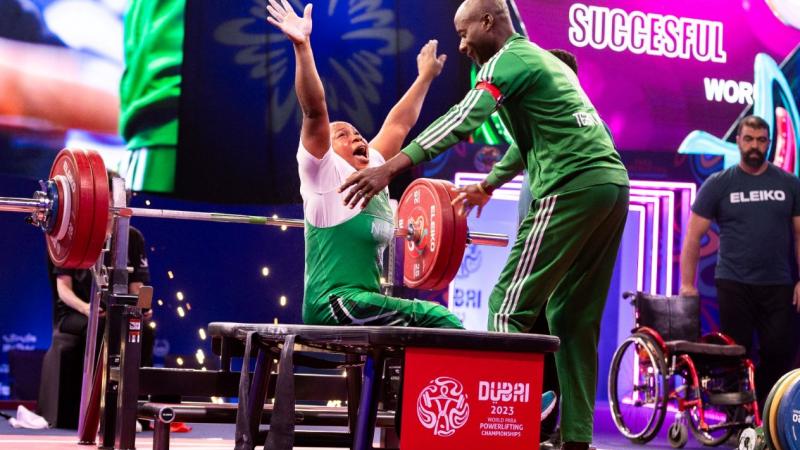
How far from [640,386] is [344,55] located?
298 centimetres

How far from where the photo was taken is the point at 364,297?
10.3 feet

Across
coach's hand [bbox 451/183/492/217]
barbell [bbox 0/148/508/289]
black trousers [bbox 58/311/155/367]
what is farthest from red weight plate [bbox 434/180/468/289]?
black trousers [bbox 58/311/155/367]

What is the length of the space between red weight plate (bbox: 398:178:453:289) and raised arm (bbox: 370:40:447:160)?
267 mm

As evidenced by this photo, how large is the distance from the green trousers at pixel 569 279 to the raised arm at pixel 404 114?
0.93 metres

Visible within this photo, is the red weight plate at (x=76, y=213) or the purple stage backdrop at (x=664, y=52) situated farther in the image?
the purple stage backdrop at (x=664, y=52)

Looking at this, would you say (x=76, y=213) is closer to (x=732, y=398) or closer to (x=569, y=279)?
(x=569, y=279)

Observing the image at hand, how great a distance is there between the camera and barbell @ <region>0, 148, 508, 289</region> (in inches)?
154

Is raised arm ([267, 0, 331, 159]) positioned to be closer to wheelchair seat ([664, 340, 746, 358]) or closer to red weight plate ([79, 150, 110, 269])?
red weight plate ([79, 150, 110, 269])

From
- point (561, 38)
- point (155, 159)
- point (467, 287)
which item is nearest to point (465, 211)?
point (467, 287)

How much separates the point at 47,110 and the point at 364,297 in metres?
4.31

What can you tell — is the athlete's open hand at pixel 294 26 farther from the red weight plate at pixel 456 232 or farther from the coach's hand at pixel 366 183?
the red weight plate at pixel 456 232

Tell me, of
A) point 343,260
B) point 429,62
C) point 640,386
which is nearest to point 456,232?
point 429,62

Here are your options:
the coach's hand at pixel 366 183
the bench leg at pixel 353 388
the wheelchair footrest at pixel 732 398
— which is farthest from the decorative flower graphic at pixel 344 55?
the coach's hand at pixel 366 183

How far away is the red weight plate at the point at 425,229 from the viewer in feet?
13.6
